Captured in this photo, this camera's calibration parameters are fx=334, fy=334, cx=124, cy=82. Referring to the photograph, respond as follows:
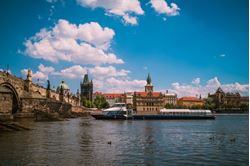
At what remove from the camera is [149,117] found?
226ft

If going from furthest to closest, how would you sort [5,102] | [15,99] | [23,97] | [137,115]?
1. [137,115]
2. [23,97]
3. [15,99]
4. [5,102]

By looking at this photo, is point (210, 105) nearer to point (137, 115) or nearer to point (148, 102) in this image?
point (148, 102)

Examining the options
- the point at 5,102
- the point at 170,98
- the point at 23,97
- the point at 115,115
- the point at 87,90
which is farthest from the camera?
the point at 170,98

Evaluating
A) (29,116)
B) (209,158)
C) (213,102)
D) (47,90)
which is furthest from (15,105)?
(213,102)

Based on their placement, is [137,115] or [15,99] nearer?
[15,99]

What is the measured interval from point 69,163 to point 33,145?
597 cm

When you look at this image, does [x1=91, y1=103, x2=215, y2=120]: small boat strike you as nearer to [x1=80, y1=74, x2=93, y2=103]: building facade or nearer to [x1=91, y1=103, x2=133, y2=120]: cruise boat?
[x1=91, y1=103, x2=133, y2=120]: cruise boat

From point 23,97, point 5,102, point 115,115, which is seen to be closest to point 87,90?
point 115,115

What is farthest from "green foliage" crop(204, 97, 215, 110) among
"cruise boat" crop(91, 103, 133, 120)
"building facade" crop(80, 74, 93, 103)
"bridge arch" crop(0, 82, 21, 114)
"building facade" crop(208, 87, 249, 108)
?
"bridge arch" crop(0, 82, 21, 114)

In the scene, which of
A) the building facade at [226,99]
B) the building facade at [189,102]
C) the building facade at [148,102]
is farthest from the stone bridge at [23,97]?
the building facade at [189,102]

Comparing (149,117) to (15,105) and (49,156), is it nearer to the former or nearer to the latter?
(15,105)

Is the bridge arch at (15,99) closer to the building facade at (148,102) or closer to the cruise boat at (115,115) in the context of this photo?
the cruise boat at (115,115)

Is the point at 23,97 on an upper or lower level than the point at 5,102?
upper

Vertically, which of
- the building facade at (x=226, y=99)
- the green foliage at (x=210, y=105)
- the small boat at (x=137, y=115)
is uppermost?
the building facade at (x=226, y=99)
